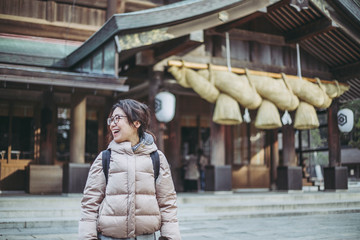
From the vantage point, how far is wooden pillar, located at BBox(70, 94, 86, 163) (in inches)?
398

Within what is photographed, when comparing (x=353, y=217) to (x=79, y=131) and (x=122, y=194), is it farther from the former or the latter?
(x=122, y=194)

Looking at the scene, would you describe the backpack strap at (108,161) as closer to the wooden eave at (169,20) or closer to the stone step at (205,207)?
the stone step at (205,207)

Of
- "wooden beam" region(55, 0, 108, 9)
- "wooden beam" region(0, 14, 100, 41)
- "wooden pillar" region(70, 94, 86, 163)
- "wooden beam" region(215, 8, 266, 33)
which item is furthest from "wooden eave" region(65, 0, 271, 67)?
"wooden beam" region(55, 0, 108, 9)

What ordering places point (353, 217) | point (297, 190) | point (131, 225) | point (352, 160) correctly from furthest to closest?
point (352, 160), point (297, 190), point (353, 217), point (131, 225)

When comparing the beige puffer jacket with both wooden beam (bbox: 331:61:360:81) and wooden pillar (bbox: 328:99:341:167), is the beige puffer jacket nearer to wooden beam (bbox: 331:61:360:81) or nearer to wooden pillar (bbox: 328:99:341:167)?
wooden pillar (bbox: 328:99:341:167)

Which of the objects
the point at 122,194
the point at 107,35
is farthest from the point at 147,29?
the point at 122,194

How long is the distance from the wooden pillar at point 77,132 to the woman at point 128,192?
7.40 metres

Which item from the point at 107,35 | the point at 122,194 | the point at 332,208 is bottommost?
the point at 332,208

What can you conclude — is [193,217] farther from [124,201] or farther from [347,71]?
[347,71]

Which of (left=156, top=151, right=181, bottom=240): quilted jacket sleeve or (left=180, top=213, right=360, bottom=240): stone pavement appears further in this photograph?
(left=180, top=213, right=360, bottom=240): stone pavement

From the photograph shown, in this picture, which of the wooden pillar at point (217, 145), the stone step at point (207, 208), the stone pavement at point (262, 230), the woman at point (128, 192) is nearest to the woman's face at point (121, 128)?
the woman at point (128, 192)

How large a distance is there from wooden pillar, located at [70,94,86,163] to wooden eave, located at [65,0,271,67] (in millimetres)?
1315

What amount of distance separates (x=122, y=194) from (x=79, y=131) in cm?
765

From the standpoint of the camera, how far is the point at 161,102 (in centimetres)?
1070
